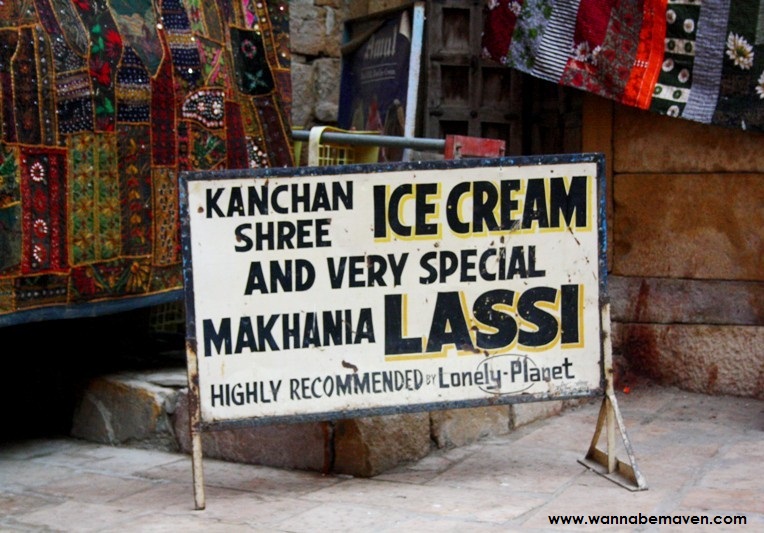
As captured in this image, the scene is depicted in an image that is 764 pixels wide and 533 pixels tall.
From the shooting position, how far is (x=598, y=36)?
579 cm

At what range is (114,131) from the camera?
4836 millimetres

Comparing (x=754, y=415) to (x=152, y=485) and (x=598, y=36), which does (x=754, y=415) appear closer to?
(x=598, y=36)

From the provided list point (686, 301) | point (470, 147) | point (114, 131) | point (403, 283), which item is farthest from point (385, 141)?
point (686, 301)

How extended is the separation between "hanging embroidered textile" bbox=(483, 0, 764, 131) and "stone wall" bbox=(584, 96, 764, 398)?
181mm

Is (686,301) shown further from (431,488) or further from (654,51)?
(431,488)

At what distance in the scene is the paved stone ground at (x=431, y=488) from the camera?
3.89 m

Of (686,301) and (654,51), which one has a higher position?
(654,51)

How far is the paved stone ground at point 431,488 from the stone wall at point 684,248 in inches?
19.5

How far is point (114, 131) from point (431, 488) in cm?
206

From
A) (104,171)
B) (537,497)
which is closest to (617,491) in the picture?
(537,497)

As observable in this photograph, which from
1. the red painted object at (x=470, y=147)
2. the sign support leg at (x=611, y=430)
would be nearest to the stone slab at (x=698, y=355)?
the red painted object at (x=470, y=147)

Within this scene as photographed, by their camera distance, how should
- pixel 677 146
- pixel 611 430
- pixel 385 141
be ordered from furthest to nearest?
pixel 677 146
pixel 385 141
pixel 611 430

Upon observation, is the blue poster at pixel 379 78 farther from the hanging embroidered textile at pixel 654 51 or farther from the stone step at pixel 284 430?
the stone step at pixel 284 430

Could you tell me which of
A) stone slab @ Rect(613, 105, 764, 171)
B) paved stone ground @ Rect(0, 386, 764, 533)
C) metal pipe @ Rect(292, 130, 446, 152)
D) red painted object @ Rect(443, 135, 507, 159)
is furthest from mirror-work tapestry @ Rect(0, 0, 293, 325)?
stone slab @ Rect(613, 105, 764, 171)
